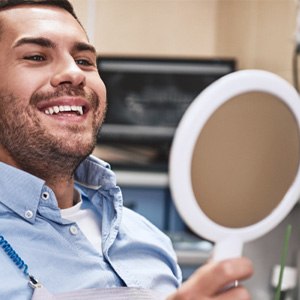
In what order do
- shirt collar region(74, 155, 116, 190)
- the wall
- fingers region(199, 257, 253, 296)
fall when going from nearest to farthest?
1. fingers region(199, 257, 253, 296)
2. shirt collar region(74, 155, 116, 190)
3. the wall

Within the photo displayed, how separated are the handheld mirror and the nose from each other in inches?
16.4

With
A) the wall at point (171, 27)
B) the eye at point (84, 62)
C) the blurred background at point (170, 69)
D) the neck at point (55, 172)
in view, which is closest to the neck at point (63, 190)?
the neck at point (55, 172)

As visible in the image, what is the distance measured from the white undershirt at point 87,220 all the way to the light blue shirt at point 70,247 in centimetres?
2

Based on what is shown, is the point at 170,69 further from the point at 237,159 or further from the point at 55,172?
the point at 237,159

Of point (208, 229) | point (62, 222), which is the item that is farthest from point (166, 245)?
point (208, 229)

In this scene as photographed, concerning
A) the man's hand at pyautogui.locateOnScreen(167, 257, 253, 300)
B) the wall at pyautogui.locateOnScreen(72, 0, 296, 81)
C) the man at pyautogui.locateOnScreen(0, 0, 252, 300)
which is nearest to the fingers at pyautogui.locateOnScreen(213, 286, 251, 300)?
the man's hand at pyautogui.locateOnScreen(167, 257, 253, 300)

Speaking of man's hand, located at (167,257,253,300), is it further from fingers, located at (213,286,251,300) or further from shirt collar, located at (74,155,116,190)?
shirt collar, located at (74,155,116,190)

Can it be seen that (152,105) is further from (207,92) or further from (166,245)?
(207,92)

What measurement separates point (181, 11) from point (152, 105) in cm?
70

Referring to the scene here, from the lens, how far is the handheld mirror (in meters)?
0.77

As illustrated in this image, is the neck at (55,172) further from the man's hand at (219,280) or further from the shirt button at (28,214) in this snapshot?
the man's hand at (219,280)

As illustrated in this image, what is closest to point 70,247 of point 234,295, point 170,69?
point 234,295

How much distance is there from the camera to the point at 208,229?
781mm

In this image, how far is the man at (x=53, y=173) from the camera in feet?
3.59
